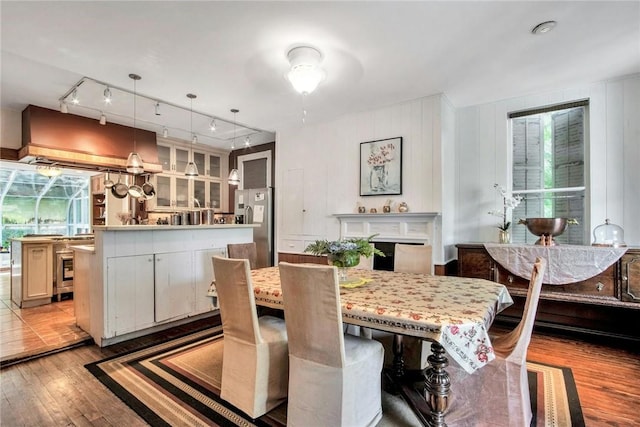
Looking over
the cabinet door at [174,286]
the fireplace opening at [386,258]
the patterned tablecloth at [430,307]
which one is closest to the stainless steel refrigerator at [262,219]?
the cabinet door at [174,286]

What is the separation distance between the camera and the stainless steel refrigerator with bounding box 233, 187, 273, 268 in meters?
5.38

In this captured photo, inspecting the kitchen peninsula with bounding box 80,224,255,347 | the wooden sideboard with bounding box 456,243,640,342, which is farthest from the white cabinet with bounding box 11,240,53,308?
the wooden sideboard with bounding box 456,243,640,342

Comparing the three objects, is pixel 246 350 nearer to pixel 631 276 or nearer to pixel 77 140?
pixel 631 276

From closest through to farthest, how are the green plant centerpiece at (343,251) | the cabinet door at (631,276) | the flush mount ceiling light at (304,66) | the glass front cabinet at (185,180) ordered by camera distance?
the green plant centerpiece at (343,251) → the flush mount ceiling light at (304,66) → the cabinet door at (631,276) → the glass front cabinet at (185,180)

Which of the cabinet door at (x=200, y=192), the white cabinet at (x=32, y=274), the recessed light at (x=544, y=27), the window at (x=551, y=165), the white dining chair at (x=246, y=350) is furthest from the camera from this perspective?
the cabinet door at (x=200, y=192)

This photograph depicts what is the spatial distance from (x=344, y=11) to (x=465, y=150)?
8.50 feet

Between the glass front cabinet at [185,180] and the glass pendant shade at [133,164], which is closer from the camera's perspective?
the glass pendant shade at [133,164]

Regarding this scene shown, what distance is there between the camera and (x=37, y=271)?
427 cm

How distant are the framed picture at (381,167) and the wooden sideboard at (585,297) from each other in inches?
44.5

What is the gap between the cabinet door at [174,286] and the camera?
330cm

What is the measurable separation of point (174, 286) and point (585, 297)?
4.14m

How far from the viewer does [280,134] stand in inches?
202

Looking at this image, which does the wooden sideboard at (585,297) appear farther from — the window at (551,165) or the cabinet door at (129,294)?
the cabinet door at (129,294)

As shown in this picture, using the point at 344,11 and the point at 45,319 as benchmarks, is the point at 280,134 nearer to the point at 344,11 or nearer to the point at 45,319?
the point at 344,11
